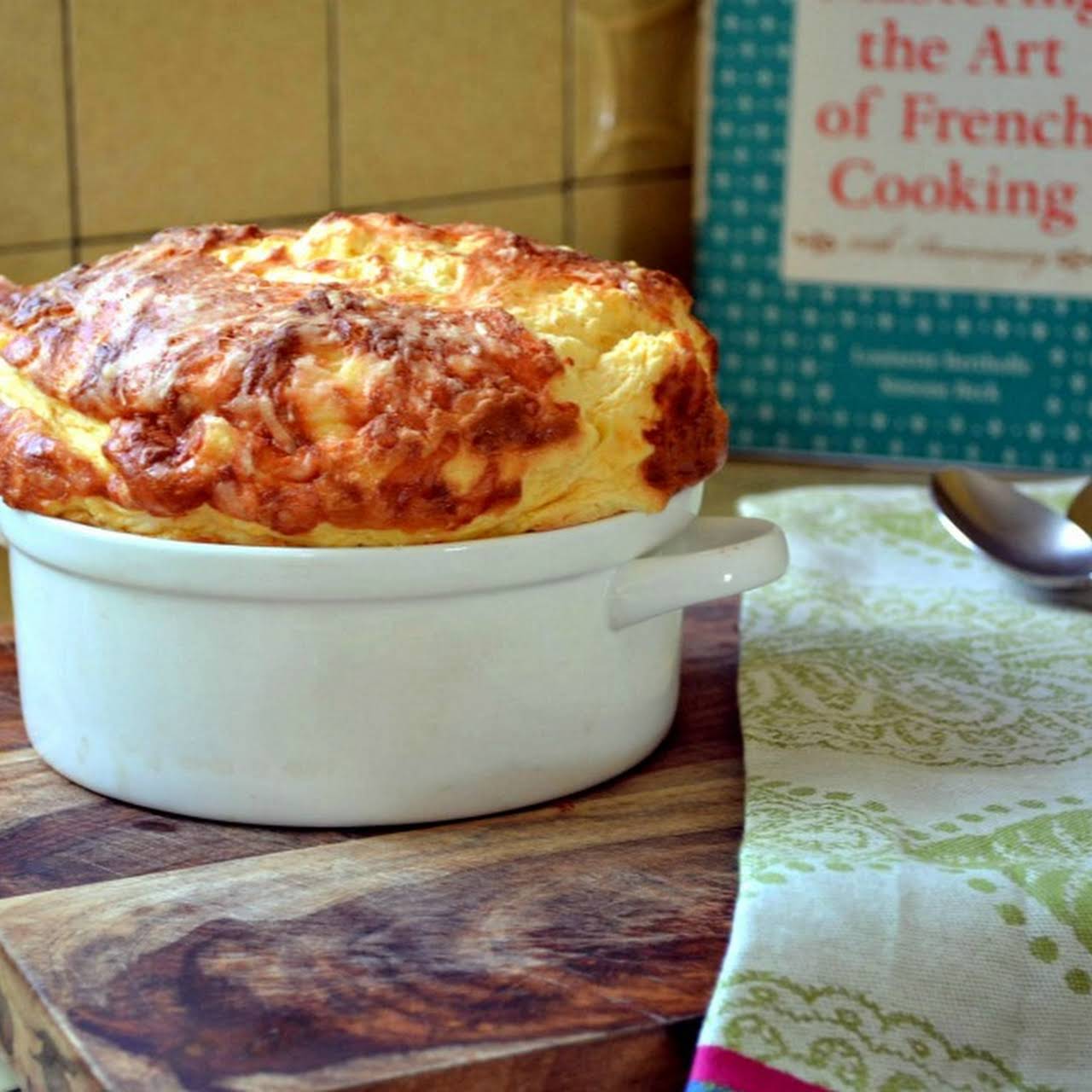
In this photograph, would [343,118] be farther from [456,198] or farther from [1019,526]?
[1019,526]

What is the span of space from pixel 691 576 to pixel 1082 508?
0.37m

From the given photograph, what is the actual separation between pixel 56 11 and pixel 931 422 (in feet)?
2.48

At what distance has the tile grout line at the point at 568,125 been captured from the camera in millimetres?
1640

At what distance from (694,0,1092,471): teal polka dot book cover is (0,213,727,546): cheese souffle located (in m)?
0.72

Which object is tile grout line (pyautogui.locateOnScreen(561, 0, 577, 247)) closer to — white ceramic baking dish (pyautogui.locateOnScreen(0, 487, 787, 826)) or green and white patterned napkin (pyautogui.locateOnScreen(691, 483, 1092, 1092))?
green and white patterned napkin (pyautogui.locateOnScreen(691, 483, 1092, 1092))

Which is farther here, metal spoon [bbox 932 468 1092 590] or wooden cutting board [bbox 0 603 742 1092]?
metal spoon [bbox 932 468 1092 590]

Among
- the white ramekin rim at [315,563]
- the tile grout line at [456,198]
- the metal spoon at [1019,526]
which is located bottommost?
the metal spoon at [1019,526]

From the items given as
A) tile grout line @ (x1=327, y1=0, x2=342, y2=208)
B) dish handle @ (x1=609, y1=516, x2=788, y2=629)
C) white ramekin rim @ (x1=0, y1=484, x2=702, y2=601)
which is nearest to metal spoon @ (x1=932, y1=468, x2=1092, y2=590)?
dish handle @ (x1=609, y1=516, x2=788, y2=629)

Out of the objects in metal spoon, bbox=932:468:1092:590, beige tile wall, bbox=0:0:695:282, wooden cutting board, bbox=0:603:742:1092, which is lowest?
→ wooden cutting board, bbox=0:603:742:1092

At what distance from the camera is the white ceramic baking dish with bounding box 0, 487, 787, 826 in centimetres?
71

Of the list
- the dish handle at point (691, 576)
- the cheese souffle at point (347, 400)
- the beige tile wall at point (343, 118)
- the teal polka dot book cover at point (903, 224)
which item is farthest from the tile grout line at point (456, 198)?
the dish handle at point (691, 576)

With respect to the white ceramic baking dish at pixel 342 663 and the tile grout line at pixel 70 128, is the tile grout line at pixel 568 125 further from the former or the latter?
the white ceramic baking dish at pixel 342 663

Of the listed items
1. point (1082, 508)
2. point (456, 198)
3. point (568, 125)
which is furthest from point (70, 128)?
point (1082, 508)

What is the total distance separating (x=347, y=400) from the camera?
2.29ft
